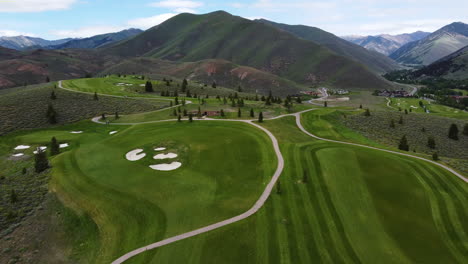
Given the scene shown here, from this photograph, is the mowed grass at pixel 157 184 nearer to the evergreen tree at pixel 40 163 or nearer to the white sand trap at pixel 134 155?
the white sand trap at pixel 134 155

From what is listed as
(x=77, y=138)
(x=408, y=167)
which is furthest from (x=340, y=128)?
(x=77, y=138)

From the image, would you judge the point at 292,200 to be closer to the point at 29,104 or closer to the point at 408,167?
the point at 408,167

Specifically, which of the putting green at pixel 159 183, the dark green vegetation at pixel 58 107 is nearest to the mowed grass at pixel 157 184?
the putting green at pixel 159 183

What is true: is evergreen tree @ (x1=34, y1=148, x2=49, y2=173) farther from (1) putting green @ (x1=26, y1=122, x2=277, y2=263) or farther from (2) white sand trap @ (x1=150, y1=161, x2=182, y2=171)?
(2) white sand trap @ (x1=150, y1=161, x2=182, y2=171)

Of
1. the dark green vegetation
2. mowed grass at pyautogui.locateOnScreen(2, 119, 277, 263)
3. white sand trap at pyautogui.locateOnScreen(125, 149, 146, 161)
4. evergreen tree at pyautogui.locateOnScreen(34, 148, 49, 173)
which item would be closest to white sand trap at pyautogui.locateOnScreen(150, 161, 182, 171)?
mowed grass at pyautogui.locateOnScreen(2, 119, 277, 263)

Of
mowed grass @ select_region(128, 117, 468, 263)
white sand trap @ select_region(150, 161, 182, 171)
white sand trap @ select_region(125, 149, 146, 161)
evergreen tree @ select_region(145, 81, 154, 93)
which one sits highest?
evergreen tree @ select_region(145, 81, 154, 93)

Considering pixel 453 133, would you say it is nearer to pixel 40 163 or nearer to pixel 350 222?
pixel 350 222

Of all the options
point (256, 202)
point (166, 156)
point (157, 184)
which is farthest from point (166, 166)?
point (256, 202)
